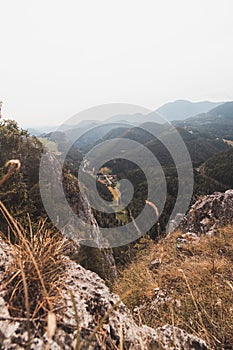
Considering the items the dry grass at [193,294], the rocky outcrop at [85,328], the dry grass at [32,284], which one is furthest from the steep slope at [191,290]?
the dry grass at [32,284]

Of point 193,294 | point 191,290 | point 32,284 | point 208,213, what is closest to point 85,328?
point 32,284

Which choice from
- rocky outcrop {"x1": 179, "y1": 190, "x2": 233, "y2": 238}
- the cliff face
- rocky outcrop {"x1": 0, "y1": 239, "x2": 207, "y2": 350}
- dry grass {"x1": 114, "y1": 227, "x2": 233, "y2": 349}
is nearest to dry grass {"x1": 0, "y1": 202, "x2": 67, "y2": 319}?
rocky outcrop {"x1": 0, "y1": 239, "x2": 207, "y2": 350}

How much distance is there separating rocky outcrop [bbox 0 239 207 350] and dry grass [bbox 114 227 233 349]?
17 centimetres

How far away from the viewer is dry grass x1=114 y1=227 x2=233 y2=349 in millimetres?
2182

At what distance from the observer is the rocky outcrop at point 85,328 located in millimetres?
1387

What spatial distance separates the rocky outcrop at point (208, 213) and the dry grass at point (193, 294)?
13.4ft

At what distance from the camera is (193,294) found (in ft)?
9.89

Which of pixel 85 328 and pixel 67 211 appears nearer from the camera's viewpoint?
pixel 85 328

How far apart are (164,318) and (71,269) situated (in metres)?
1.61

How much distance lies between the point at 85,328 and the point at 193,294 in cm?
206

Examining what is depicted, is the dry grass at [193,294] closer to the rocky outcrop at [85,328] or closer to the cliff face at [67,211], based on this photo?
the rocky outcrop at [85,328]

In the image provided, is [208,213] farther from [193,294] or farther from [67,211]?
[67,211]

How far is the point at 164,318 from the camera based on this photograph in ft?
9.41

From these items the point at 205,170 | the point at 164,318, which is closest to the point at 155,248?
the point at 164,318
